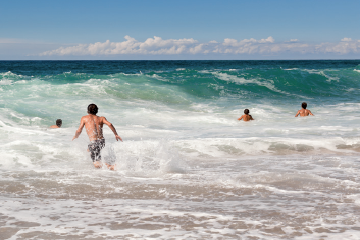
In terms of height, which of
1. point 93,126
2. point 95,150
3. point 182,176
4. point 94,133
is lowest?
point 182,176

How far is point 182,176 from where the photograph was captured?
613 cm

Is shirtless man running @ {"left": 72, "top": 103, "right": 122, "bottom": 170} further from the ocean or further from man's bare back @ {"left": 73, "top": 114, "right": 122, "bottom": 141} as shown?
the ocean

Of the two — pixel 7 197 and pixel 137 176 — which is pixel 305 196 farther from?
pixel 7 197

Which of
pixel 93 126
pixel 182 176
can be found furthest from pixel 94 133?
pixel 182 176

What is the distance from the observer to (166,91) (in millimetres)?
20312

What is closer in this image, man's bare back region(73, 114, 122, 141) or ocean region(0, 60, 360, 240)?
ocean region(0, 60, 360, 240)

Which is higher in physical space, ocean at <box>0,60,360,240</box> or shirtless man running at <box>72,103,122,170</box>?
shirtless man running at <box>72,103,122,170</box>

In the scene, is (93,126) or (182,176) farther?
(93,126)

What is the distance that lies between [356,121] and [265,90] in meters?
11.6

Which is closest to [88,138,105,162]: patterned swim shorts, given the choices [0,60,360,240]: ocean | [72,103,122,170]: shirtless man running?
[72,103,122,170]: shirtless man running

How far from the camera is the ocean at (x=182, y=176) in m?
3.91

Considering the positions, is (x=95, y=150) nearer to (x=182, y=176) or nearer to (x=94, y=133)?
(x=94, y=133)

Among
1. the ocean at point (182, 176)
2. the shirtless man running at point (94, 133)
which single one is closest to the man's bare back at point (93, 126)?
the shirtless man running at point (94, 133)

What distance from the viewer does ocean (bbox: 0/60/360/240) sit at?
3908 mm
